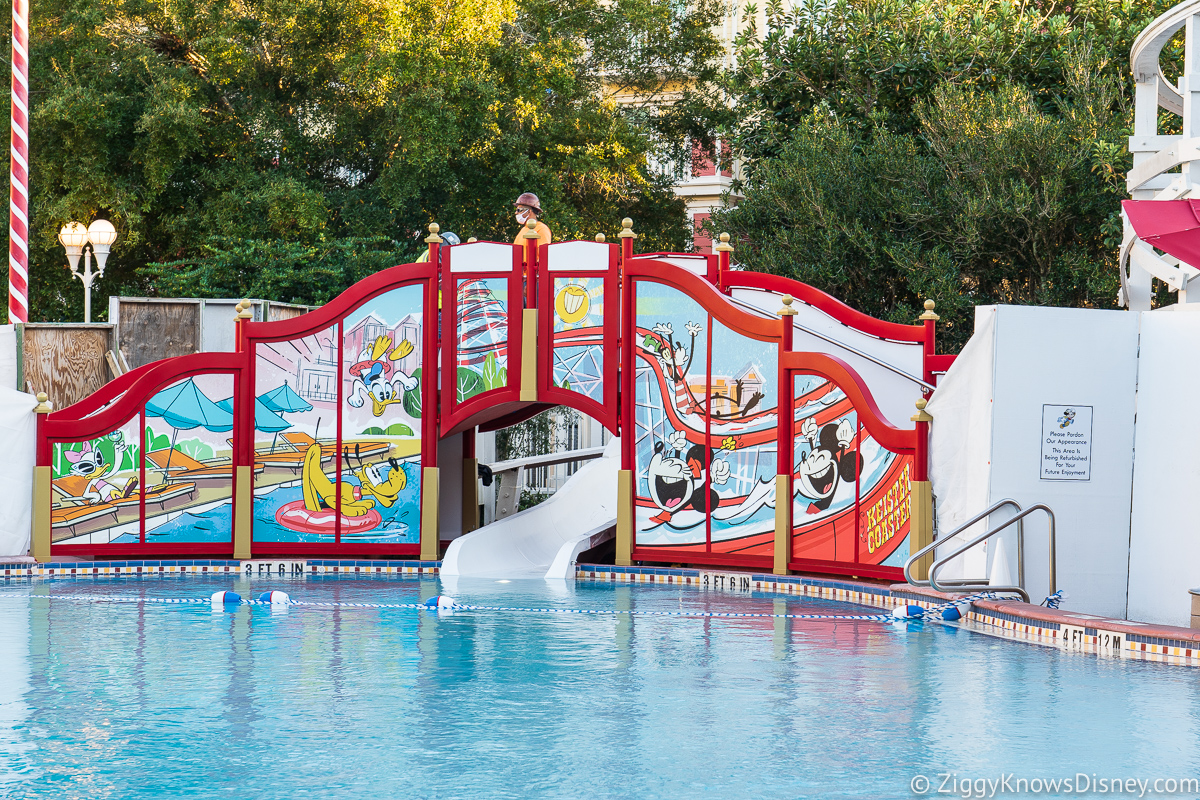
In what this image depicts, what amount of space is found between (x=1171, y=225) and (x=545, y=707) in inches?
246

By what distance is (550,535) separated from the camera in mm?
14836

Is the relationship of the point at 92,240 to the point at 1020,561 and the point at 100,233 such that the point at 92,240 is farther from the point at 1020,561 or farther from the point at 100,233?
the point at 1020,561

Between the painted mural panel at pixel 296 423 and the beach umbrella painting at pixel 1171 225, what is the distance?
794 cm

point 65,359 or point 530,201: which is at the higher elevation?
point 530,201

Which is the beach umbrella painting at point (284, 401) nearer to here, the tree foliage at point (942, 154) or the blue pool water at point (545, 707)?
the blue pool water at point (545, 707)

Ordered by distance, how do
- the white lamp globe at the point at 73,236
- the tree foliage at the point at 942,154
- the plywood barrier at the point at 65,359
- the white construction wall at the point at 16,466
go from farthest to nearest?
the white lamp globe at the point at 73,236 < the tree foliage at the point at 942,154 < the plywood barrier at the point at 65,359 < the white construction wall at the point at 16,466

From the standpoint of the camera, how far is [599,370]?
547 inches

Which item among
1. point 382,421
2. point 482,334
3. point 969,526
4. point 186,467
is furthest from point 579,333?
point 969,526

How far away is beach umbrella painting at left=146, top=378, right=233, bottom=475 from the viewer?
45.1 feet

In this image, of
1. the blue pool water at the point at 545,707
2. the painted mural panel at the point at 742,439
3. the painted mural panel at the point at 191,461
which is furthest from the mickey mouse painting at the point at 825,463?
the painted mural panel at the point at 191,461

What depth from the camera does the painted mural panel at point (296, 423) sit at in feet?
45.8

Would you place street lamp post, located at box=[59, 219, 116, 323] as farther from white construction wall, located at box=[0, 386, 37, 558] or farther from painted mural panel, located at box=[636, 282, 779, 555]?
painted mural panel, located at box=[636, 282, 779, 555]

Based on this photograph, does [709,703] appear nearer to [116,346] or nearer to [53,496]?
[53,496]

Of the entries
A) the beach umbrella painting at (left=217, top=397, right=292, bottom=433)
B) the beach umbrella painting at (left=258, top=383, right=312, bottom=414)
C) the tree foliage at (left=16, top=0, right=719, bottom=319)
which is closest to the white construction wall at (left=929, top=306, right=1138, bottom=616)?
the beach umbrella painting at (left=258, top=383, right=312, bottom=414)
